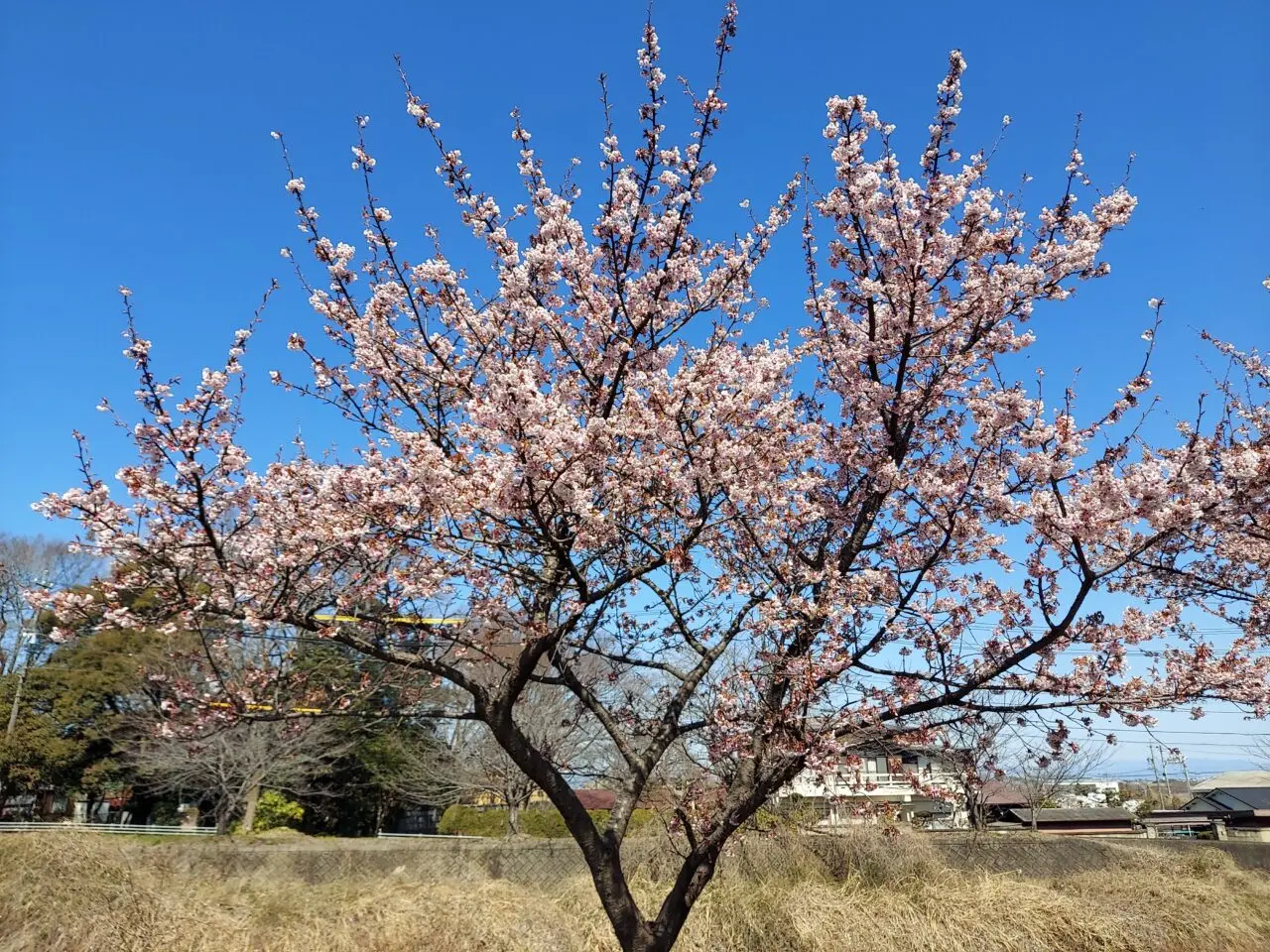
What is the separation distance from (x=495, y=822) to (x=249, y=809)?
5.48 meters

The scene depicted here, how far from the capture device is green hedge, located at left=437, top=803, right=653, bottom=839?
1809cm

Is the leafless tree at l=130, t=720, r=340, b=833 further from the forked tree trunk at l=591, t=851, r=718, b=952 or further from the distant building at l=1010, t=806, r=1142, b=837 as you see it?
the distant building at l=1010, t=806, r=1142, b=837

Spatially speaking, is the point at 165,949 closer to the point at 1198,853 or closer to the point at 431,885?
the point at 431,885

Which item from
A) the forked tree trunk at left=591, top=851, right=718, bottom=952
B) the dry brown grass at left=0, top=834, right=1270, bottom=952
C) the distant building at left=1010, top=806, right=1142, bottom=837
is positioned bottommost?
the distant building at left=1010, top=806, right=1142, bottom=837

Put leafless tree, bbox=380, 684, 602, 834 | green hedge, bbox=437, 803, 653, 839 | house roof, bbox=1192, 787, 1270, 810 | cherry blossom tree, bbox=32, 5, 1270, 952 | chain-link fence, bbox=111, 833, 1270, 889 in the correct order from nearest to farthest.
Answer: cherry blossom tree, bbox=32, 5, 1270, 952
chain-link fence, bbox=111, 833, 1270, 889
leafless tree, bbox=380, 684, 602, 834
green hedge, bbox=437, 803, 653, 839
house roof, bbox=1192, 787, 1270, 810

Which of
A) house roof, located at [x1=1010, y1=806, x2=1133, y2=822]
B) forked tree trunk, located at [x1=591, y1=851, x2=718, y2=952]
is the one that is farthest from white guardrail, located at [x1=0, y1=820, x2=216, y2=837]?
house roof, located at [x1=1010, y1=806, x2=1133, y2=822]

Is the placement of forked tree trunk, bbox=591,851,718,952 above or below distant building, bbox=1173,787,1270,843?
above

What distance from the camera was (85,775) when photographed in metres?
20.6

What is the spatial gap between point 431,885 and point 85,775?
18.0 meters

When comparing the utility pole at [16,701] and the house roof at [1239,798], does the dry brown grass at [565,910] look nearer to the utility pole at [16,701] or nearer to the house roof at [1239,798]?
the utility pole at [16,701]

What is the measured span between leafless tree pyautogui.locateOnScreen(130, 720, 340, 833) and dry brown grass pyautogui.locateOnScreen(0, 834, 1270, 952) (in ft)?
21.7

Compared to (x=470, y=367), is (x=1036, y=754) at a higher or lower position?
lower

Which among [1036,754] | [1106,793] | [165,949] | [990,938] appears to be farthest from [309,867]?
[1106,793]

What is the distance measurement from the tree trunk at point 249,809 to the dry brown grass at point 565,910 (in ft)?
29.2
